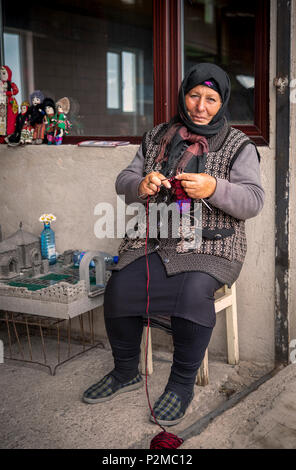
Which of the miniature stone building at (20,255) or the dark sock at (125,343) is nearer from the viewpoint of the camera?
the dark sock at (125,343)

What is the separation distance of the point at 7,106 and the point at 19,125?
0.18 meters

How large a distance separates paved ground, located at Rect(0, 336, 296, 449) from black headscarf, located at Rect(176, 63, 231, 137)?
1247mm

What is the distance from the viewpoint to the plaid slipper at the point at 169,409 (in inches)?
86.8

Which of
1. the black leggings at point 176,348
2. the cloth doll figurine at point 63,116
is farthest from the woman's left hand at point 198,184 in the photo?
the cloth doll figurine at point 63,116

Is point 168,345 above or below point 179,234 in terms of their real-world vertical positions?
Result: below

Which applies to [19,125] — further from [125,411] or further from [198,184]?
[125,411]

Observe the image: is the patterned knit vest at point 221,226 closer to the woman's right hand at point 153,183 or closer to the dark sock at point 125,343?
the woman's right hand at point 153,183

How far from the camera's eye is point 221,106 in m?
2.38

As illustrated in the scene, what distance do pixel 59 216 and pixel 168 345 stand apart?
107 cm

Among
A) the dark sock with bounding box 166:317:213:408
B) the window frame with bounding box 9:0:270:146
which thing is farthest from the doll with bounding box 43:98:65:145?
the dark sock with bounding box 166:317:213:408

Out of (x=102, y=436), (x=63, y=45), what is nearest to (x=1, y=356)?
(x=102, y=436)

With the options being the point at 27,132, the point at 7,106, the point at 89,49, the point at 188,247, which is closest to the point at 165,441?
the point at 188,247

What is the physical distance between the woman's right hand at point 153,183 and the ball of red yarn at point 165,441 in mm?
998

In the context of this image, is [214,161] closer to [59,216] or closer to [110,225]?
[110,225]
